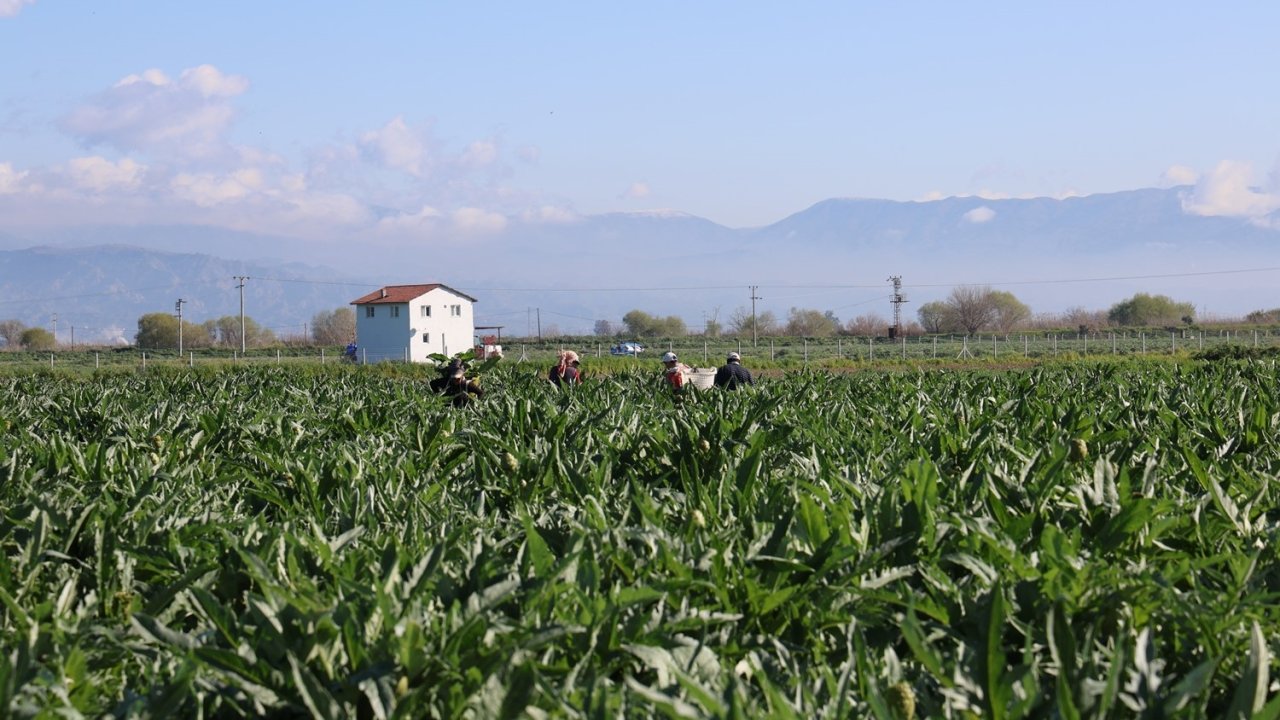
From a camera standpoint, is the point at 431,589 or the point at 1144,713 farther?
the point at 431,589

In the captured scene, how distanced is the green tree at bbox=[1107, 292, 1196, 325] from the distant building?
7757 centimetres

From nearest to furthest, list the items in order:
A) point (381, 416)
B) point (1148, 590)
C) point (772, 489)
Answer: point (1148, 590), point (772, 489), point (381, 416)

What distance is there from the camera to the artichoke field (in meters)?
2.43

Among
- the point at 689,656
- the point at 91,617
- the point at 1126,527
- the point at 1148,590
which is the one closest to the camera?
the point at 689,656

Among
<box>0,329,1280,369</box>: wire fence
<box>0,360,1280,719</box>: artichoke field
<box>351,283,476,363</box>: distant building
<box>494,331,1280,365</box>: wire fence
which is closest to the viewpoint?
<box>0,360,1280,719</box>: artichoke field

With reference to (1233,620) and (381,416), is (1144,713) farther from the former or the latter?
(381,416)

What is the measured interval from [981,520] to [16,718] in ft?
7.90

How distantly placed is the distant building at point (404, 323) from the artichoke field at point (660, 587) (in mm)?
82163

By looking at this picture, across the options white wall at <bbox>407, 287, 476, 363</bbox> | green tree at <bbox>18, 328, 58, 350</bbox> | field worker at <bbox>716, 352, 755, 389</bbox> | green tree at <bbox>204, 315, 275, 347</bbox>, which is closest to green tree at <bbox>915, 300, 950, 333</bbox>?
white wall at <bbox>407, 287, 476, 363</bbox>

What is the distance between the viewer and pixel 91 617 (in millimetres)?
3297

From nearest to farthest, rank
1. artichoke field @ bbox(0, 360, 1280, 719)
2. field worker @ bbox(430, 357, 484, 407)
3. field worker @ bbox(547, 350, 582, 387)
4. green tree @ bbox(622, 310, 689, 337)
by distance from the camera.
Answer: artichoke field @ bbox(0, 360, 1280, 719), field worker @ bbox(430, 357, 484, 407), field worker @ bbox(547, 350, 582, 387), green tree @ bbox(622, 310, 689, 337)

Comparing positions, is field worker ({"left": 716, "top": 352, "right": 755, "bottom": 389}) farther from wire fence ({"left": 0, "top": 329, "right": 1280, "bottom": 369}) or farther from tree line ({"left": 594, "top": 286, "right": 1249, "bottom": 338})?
tree line ({"left": 594, "top": 286, "right": 1249, "bottom": 338})

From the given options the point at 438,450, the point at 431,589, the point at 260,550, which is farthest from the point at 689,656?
the point at 438,450

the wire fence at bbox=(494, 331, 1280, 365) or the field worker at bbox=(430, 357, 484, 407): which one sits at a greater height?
the field worker at bbox=(430, 357, 484, 407)
